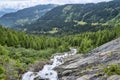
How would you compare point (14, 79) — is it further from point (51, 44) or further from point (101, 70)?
point (51, 44)

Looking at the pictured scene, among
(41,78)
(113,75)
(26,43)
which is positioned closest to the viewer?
(113,75)

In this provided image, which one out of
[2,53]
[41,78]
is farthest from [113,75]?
[2,53]

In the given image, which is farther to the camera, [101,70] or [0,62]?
[0,62]

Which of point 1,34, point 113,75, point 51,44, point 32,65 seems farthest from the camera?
point 51,44

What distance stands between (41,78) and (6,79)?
11.6 m

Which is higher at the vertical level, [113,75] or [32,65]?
[113,75]

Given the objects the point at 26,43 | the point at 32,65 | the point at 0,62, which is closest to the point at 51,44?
the point at 26,43

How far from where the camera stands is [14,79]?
73.4 meters

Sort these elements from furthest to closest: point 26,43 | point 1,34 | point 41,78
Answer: point 26,43 → point 1,34 → point 41,78

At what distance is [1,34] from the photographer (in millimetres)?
136625

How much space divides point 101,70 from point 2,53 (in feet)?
150

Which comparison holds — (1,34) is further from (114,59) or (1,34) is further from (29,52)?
(114,59)

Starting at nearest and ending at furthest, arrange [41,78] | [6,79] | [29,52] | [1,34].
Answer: [6,79]
[41,78]
[29,52]
[1,34]

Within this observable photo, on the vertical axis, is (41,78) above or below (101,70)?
below
